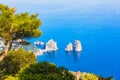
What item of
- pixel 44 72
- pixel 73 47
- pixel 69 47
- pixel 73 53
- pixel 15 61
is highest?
pixel 73 47

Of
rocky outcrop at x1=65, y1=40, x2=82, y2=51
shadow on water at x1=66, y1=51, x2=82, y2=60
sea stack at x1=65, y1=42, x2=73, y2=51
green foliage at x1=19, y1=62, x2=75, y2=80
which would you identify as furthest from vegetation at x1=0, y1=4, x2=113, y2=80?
rocky outcrop at x1=65, y1=40, x2=82, y2=51

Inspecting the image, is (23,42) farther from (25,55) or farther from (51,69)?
(51,69)

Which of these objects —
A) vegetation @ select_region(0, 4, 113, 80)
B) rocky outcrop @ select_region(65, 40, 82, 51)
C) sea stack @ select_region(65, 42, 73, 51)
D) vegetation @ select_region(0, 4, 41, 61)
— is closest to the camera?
vegetation @ select_region(0, 4, 113, 80)

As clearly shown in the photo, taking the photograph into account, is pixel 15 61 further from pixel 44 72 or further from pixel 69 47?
pixel 69 47

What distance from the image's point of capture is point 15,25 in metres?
19.7

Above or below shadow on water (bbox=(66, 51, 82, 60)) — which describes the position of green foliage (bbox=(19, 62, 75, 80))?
below

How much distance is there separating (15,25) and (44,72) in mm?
5028

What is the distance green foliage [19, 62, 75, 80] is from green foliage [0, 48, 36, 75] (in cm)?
802

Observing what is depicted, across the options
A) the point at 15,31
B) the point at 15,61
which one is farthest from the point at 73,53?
the point at 15,31

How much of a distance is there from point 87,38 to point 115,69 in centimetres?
7982

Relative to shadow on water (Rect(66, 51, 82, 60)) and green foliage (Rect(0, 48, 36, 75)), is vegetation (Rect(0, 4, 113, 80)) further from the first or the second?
shadow on water (Rect(66, 51, 82, 60))

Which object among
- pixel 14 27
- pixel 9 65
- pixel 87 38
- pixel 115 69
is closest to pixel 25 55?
pixel 9 65

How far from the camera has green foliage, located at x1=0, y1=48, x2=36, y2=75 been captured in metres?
23.7

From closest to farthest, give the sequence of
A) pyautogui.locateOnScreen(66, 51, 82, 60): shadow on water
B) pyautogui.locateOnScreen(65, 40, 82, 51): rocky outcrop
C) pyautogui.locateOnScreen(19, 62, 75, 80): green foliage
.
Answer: pyautogui.locateOnScreen(19, 62, 75, 80): green foliage < pyautogui.locateOnScreen(66, 51, 82, 60): shadow on water < pyautogui.locateOnScreen(65, 40, 82, 51): rocky outcrop
